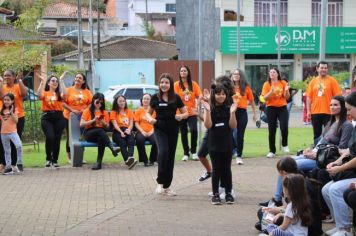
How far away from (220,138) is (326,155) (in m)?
2.01

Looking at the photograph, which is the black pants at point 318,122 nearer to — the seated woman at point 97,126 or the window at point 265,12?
the seated woman at point 97,126

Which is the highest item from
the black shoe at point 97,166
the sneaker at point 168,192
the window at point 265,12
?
the window at point 265,12

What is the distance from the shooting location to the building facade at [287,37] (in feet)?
130

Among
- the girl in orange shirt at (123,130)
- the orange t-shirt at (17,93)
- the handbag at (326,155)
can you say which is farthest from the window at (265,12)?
the handbag at (326,155)

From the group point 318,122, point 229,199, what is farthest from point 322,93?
point 229,199

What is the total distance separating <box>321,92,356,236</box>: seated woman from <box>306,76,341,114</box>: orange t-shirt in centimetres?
491

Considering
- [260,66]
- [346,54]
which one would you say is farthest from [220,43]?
[346,54]

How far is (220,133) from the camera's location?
9273mm

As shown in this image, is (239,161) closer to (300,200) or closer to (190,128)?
(190,128)

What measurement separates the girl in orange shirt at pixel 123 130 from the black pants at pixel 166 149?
2.86 m

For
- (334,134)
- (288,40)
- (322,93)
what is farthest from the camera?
(288,40)

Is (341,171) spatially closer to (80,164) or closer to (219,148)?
(219,148)

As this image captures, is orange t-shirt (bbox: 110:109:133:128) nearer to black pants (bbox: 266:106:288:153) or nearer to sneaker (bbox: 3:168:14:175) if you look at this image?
sneaker (bbox: 3:168:14:175)

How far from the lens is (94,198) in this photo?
9820 mm
